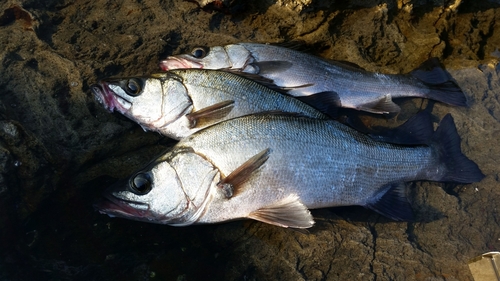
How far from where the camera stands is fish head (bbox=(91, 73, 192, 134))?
124 inches

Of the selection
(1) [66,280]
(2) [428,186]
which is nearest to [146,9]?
(1) [66,280]

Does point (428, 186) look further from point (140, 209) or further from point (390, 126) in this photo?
point (140, 209)

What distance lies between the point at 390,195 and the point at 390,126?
100 cm

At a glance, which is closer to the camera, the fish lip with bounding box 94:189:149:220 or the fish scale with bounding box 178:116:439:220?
the fish lip with bounding box 94:189:149:220

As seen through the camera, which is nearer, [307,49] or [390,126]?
[390,126]

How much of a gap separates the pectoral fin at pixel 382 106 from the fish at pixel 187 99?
2.62ft

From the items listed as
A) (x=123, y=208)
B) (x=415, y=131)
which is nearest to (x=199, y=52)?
(x=123, y=208)

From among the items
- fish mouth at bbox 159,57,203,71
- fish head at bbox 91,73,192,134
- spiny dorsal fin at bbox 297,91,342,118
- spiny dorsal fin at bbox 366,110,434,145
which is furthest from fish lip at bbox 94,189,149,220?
spiny dorsal fin at bbox 366,110,434,145

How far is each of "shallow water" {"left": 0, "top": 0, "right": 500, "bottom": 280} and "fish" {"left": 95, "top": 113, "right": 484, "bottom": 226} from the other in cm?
36

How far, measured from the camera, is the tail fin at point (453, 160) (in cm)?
340

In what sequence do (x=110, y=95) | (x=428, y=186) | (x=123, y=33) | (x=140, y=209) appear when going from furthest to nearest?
(x=123, y=33), (x=428, y=186), (x=110, y=95), (x=140, y=209)

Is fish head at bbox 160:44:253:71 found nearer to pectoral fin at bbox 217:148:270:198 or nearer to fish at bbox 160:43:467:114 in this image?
fish at bbox 160:43:467:114

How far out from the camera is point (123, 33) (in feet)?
12.7

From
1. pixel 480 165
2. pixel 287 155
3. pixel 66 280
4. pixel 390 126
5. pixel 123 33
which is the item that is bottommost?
pixel 66 280
